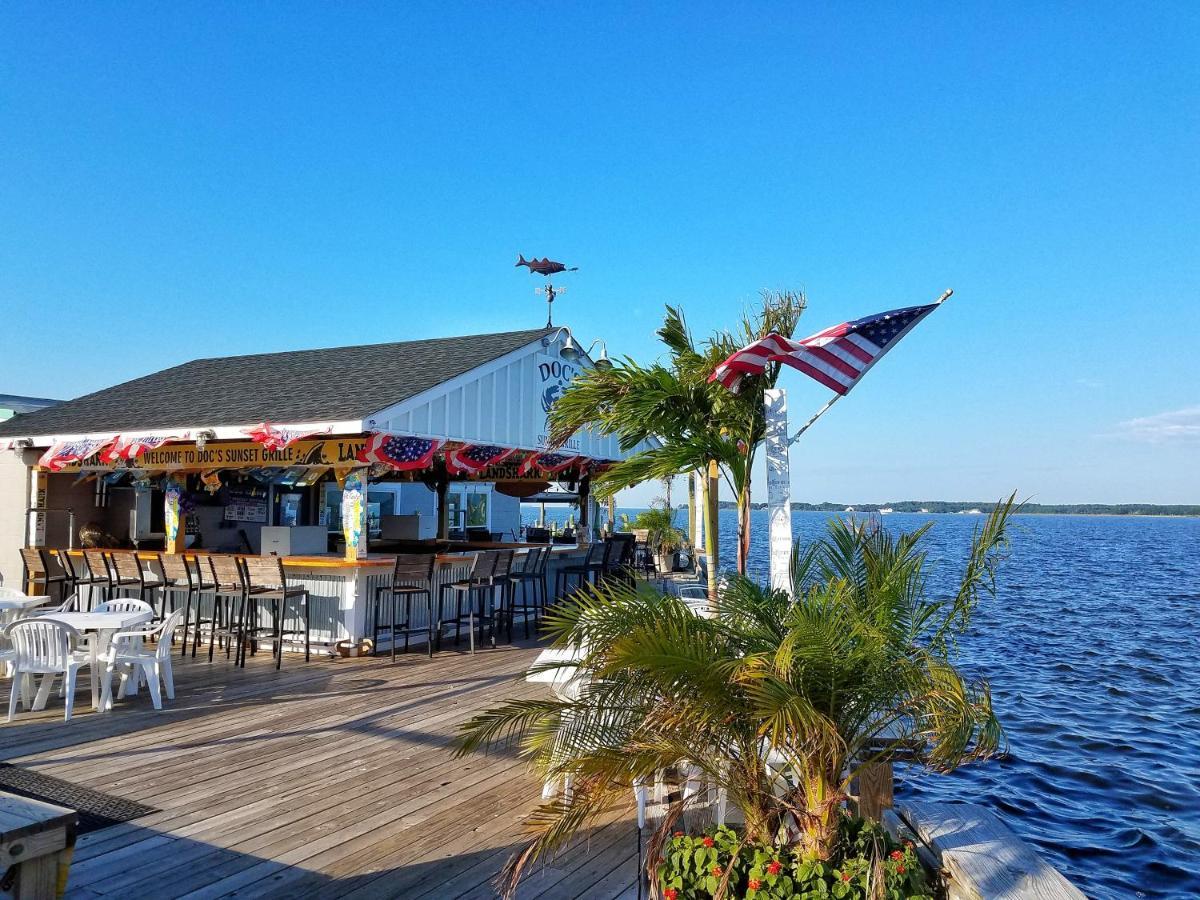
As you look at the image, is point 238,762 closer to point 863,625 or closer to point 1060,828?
point 863,625

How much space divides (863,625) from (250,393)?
1119 cm

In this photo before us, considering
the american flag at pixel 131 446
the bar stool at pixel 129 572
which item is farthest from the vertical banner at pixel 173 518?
the american flag at pixel 131 446

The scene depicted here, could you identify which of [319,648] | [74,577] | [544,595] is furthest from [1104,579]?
[74,577]

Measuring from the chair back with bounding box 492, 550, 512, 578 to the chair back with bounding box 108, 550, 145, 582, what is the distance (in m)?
4.53

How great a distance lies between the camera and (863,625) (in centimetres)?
336

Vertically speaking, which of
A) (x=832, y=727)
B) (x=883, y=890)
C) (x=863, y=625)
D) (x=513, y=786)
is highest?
(x=863, y=625)

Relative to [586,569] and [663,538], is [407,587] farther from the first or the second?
[663,538]

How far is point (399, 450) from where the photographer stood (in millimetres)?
10508

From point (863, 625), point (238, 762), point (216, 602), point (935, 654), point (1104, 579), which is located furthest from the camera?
point (1104, 579)

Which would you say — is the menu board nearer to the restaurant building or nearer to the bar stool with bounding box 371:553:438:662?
the restaurant building

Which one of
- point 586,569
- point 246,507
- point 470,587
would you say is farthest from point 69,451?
point 586,569

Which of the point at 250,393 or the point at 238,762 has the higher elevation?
the point at 250,393

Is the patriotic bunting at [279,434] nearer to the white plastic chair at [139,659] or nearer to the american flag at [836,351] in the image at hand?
the white plastic chair at [139,659]

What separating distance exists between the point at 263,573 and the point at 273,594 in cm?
57
